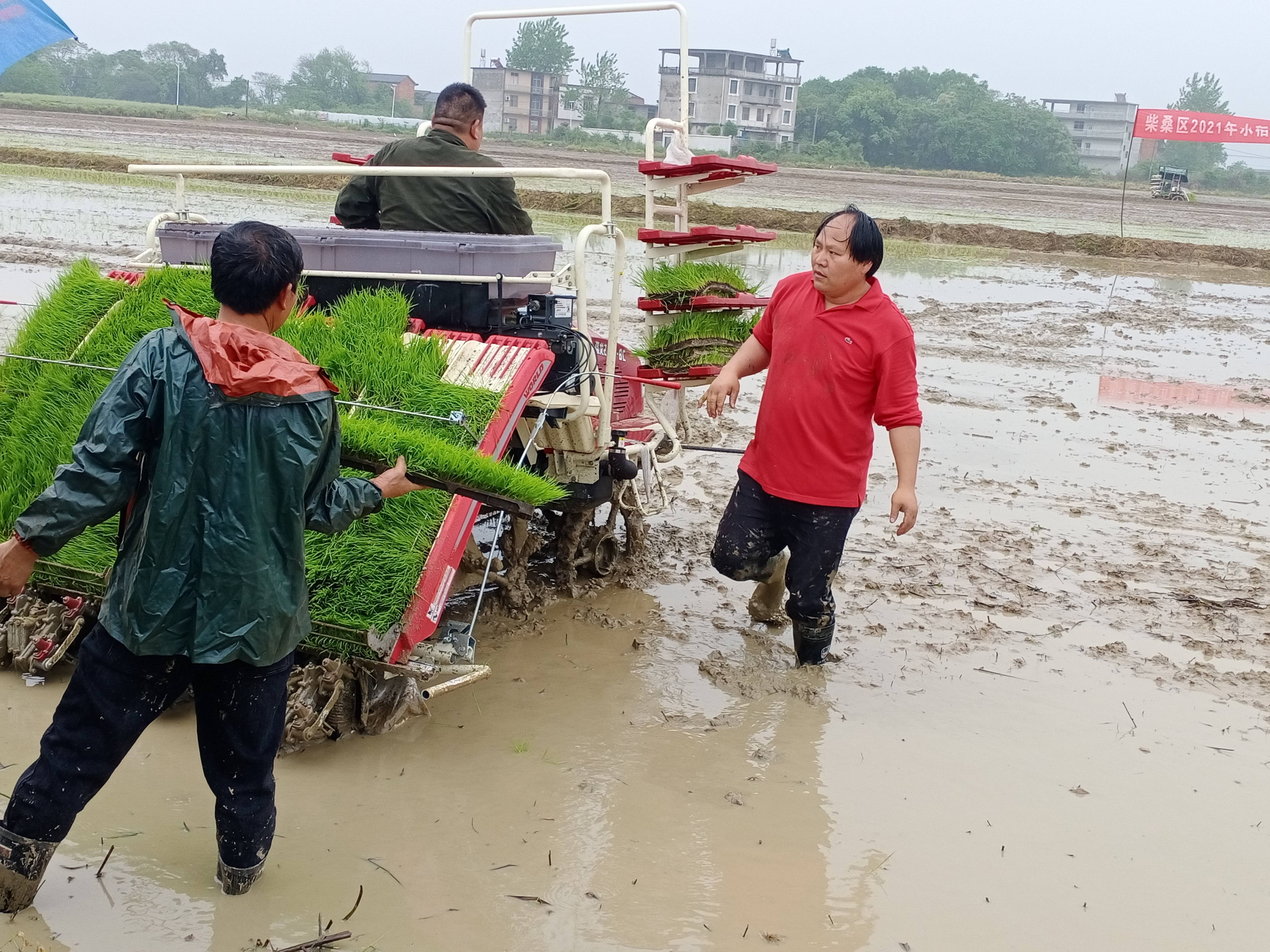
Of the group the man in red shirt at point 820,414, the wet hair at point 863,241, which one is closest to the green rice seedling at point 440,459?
the man in red shirt at point 820,414

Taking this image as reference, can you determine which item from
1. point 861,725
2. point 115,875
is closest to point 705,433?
point 861,725

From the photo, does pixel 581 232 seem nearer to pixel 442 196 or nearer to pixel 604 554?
pixel 442 196

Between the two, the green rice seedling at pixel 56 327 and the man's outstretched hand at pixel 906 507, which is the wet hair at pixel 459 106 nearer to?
the green rice seedling at pixel 56 327

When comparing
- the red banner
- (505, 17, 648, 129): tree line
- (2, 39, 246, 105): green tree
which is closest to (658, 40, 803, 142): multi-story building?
(505, 17, 648, 129): tree line

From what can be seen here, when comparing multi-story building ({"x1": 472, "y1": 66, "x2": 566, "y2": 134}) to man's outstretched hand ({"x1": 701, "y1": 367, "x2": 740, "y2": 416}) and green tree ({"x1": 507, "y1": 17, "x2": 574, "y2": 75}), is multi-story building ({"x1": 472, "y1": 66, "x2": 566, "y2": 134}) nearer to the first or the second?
green tree ({"x1": 507, "y1": 17, "x2": 574, "y2": 75})

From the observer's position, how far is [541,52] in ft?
358

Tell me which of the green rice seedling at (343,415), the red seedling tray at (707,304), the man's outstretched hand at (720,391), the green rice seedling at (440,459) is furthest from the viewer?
the red seedling tray at (707,304)

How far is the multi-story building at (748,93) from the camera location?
9519 cm

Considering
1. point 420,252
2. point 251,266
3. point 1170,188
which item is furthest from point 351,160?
point 1170,188

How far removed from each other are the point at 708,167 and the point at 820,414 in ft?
4.84

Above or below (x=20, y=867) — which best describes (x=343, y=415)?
above

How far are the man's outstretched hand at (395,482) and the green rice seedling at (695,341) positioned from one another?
239cm

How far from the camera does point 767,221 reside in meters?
23.8

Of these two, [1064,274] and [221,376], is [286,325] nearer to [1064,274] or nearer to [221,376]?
[221,376]
